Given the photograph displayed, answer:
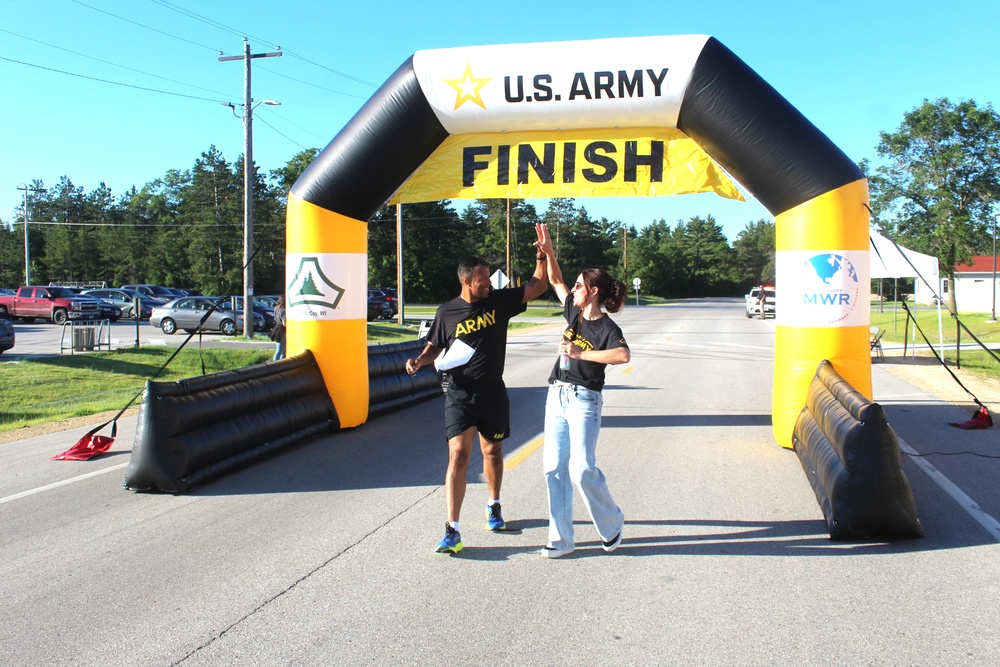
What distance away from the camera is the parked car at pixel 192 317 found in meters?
28.2

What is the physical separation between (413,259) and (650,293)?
114 ft

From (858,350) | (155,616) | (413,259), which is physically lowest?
(155,616)

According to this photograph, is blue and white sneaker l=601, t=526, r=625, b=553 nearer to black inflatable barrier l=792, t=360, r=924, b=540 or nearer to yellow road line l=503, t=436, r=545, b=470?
black inflatable barrier l=792, t=360, r=924, b=540

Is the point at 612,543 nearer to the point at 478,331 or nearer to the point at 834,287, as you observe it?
the point at 478,331

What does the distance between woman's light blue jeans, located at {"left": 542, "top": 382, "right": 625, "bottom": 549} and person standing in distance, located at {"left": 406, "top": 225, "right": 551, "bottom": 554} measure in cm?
47

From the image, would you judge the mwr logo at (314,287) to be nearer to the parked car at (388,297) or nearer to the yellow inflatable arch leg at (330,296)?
the yellow inflatable arch leg at (330,296)

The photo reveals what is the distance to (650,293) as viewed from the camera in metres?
91.9

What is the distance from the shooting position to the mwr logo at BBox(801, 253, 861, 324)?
25.6ft

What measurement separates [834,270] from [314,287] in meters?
5.75

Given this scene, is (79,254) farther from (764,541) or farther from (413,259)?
(764,541)

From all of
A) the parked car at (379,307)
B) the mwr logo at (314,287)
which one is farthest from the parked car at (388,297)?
the mwr logo at (314,287)

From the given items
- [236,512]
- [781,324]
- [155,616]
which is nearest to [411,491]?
[236,512]

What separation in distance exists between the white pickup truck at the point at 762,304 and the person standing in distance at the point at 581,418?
3789 centimetres

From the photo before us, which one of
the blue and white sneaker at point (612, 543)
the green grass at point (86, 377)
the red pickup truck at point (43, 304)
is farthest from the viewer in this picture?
the red pickup truck at point (43, 304)
